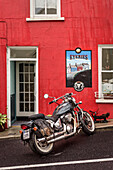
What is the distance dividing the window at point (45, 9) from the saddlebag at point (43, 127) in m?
4.45

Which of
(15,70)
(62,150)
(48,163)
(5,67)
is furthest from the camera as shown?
(15,70)

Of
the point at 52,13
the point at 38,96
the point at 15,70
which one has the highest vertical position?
the point at 52,13

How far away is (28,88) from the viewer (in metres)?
10.3

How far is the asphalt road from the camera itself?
486 cm

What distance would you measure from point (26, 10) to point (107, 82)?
3903 mm

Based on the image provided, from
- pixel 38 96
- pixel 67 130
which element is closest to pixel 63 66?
pixel 38 96

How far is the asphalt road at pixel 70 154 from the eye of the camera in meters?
4.86

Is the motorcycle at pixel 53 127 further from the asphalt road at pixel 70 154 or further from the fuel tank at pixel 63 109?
the asphalt road at pixel 70 154

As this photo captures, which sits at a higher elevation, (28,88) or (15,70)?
(15,70)

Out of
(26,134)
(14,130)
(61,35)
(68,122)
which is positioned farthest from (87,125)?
(61,35)

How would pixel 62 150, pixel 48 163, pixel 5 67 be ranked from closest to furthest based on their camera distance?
pixel 48 163 < pixel 62 150 < pixel 5 67

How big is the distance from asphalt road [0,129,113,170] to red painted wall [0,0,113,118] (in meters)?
2.32

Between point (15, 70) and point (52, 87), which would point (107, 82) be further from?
point (15, 70)

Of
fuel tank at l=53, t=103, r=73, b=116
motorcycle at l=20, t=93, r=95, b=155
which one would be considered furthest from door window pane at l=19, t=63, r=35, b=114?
fuel tank at l=53, t=103, r=73, b=116
